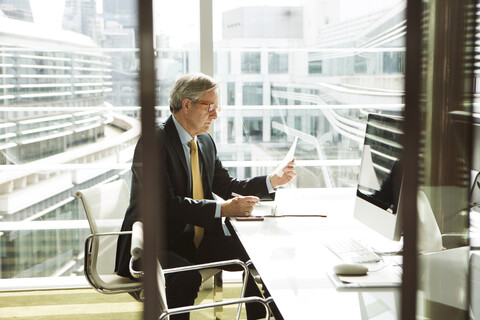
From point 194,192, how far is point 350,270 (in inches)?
41.6

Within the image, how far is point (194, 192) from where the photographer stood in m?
2.32

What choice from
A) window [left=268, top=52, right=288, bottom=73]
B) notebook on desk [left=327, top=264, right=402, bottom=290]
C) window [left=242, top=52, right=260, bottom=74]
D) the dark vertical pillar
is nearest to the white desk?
notebook on desk [left=327, top=264, right=402, bottom=290]

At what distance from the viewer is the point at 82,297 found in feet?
9.59

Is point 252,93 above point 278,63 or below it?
below

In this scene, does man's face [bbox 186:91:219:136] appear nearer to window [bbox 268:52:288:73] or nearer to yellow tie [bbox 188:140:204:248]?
yellow tie [bbox 188:140:204:248]

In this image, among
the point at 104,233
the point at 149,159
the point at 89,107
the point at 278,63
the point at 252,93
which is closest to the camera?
the point at 149,159

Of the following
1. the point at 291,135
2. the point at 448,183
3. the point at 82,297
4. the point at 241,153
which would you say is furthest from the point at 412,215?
the point at 291,135

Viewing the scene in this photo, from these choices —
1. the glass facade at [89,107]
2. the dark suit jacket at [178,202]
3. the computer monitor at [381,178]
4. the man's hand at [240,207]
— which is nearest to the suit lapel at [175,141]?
the dark suit jacket at [178,202]

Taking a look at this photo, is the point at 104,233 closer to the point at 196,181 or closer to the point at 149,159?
the point at 196,181

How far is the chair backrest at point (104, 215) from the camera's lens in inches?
81.8

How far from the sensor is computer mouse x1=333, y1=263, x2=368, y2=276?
1389 mm

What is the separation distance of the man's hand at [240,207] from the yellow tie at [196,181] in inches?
9.2

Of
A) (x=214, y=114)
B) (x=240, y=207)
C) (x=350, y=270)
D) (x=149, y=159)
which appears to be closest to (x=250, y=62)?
(x=214, y=114)

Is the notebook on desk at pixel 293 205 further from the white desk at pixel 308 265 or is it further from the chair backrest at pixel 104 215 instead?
the chair backrest at pixel 104 215
